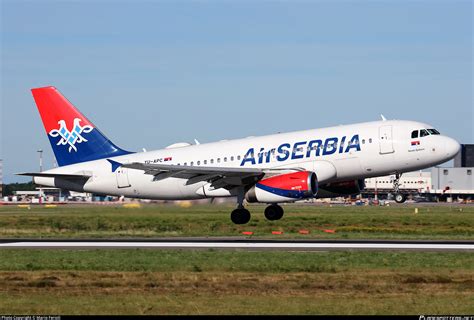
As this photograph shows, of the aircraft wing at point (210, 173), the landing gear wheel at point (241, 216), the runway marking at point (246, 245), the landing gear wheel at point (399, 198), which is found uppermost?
the aircraft wing at point (210, 173)

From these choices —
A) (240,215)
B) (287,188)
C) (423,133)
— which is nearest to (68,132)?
(240,215)

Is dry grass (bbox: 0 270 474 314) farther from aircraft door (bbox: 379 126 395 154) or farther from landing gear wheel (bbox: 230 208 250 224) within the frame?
landing gear wheel (bbox: 230 208 250 224)

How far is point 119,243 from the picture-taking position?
133ft

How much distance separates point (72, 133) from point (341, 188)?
58.0 feet

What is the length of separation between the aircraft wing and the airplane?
6cm

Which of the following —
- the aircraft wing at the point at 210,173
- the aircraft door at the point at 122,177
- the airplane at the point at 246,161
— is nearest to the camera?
the airplane at the point at 246,161

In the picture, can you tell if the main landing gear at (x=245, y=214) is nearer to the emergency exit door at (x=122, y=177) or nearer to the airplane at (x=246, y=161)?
the airplane at (x=246, y=161)

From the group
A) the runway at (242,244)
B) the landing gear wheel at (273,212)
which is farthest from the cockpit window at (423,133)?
the landing gear wheel at (273,212)

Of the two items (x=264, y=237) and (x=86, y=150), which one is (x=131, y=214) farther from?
(x=264, y=237)

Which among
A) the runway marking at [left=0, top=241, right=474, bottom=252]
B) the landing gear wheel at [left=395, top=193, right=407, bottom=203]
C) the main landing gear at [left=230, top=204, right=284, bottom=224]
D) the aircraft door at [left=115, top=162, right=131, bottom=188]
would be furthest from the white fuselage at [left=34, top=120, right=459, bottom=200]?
the runway marking at [left=0, top=241, right=474, bottom=252]

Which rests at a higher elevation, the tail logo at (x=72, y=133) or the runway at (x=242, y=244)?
the tail logo at (x=72, y=133)

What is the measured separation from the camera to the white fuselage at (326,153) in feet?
156

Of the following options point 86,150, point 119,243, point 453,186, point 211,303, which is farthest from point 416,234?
point 453,186

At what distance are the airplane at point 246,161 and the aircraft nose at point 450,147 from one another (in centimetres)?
6
